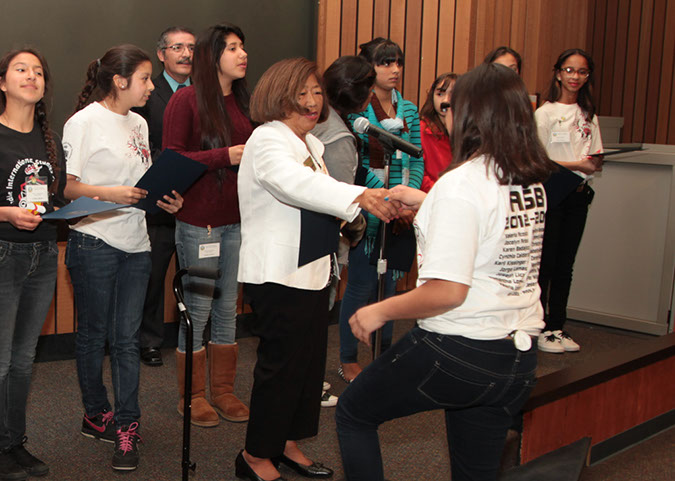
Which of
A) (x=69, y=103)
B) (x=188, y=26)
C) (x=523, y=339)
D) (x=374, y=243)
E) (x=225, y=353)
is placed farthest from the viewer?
(x=188, y=26)

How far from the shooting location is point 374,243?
11.6 feet

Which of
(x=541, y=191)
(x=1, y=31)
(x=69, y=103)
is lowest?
(x=541, y=191)

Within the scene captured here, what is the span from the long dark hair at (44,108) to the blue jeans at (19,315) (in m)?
0.24

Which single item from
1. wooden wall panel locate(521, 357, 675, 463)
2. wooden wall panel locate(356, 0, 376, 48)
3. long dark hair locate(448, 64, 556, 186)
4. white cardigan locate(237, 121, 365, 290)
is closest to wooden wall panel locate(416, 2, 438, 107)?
wooden wall panel locate(356, 0, 376, 48)

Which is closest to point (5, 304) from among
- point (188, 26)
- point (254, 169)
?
point (254, 169)

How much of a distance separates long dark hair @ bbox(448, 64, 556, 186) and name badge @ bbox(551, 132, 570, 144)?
2588mm

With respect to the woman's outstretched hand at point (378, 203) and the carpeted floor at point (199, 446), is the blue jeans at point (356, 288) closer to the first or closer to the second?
the carpeted floor at point (199, 446)

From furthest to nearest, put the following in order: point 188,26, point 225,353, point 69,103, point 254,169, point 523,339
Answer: point 188,26
point 69,103
point 225,353
point 254,169
point 523,339

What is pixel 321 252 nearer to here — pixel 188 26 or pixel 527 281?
pixel 527 281

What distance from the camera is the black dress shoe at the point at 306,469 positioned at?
8.72 feet

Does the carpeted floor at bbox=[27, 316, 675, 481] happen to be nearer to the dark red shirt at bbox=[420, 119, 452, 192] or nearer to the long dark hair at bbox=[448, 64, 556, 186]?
the dark red shirt at bbox=[420, 119, 452, 192]

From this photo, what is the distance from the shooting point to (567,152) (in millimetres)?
4230

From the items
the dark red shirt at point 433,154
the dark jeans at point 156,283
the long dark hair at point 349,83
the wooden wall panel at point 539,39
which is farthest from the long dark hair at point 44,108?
the wooden wall panel at point 539,39

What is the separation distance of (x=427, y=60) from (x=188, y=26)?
1.59 meters
